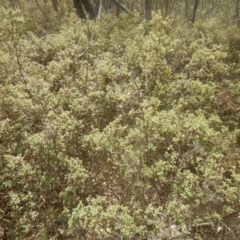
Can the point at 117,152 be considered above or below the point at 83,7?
below

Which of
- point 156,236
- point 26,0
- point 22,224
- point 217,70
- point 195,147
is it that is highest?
point 26,0

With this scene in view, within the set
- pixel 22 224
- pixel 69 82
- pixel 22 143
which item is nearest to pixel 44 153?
pixel 22 143

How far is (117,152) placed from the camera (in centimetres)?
346

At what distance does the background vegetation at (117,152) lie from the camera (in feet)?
10.3

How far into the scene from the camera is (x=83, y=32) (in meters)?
6.23

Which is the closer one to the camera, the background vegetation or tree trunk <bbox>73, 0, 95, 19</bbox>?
the background vegetation

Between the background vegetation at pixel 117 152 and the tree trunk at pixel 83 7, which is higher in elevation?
→ the tree trunk at pixel 83 7

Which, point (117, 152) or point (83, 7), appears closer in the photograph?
point (117, 152)

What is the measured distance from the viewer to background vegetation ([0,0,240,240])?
3134mm

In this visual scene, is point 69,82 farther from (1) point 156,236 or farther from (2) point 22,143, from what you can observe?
(1) point 156,236

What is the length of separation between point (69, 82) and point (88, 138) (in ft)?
4.73

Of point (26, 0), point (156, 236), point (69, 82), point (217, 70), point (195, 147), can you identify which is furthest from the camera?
point (26, 0)

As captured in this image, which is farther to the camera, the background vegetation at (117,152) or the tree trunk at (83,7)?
the tree trunk at (83,7)

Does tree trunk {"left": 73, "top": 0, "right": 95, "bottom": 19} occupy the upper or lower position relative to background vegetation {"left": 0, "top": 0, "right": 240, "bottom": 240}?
upper
